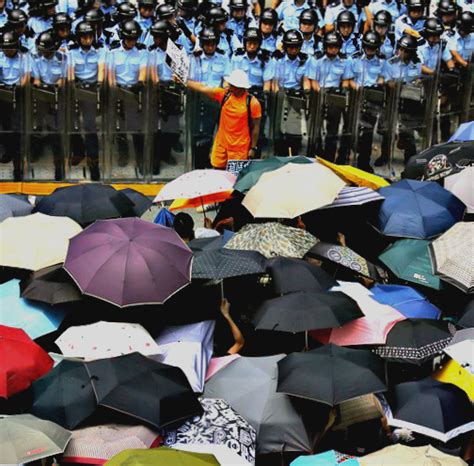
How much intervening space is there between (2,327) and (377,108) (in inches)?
325

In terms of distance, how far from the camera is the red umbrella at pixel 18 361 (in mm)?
10875

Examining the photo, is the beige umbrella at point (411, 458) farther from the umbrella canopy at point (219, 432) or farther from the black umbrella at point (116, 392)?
the black umbrella at point (116, 392)

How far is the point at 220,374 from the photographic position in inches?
460

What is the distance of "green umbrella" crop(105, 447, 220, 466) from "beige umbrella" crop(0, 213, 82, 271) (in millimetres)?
3872

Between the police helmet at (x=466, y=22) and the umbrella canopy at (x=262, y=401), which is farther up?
the police helmet at (x=466, y=22)

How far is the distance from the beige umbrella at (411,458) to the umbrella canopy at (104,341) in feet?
8.28

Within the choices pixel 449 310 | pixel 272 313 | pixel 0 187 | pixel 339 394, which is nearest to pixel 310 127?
pixel 0 187

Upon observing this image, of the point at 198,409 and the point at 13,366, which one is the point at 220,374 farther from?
the point at 13,366

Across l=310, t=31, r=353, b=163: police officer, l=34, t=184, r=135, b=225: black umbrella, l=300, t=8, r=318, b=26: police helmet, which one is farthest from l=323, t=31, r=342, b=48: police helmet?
l=34, t=184, r=135, b=225: black umbrella

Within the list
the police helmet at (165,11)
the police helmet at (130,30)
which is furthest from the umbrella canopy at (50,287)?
the police helmet at (165,11)

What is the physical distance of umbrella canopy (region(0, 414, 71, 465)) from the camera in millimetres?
9383

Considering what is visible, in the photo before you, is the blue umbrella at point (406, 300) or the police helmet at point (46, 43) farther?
the police helmet at point (46, 43)

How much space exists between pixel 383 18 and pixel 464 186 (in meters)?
5.63

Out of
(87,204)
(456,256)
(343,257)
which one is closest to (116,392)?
(343,257)
